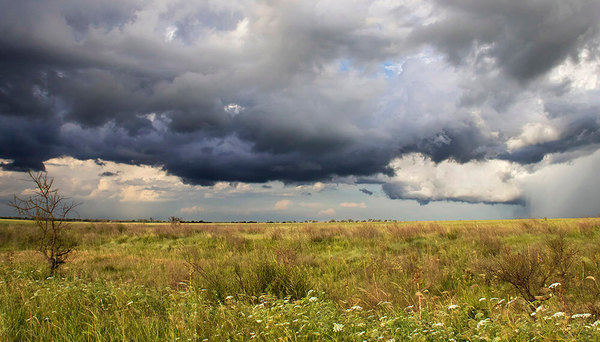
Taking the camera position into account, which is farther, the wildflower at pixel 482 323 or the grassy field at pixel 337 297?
the grassy field at pixel 337 297

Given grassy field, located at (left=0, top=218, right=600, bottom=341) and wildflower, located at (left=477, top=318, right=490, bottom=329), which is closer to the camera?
wildflower, located at (left=477, top=318, right=490, bottom=329)

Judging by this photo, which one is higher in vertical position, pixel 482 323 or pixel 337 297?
pixel 482 323

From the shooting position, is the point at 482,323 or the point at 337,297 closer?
the point at 482,323

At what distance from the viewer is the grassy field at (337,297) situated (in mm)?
4004

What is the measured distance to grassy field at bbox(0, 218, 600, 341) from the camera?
13.1 ft

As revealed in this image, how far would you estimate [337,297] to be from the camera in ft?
25.7

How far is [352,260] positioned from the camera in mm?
12852

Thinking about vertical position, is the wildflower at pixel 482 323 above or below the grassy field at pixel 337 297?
above

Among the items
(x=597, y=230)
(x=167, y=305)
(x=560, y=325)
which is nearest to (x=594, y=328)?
(x=560, y=325)

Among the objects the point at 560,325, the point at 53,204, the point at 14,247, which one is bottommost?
the point at 14,247

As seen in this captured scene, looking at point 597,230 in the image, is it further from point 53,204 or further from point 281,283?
point 53,204

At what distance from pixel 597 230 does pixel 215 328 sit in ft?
64.8

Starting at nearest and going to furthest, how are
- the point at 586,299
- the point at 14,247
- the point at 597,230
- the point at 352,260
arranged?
the point at 586,299 < the point at 352,260 < the point at 597,230 < the point at 14,247

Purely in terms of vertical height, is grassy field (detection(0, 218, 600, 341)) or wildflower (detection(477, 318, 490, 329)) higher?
wildflower (detection(477, 318, 490, 329))
